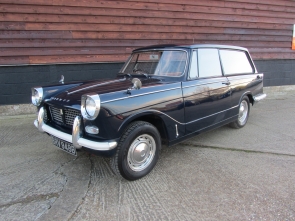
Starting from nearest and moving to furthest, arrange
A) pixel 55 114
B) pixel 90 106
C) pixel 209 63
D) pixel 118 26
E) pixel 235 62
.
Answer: pixel 90 106
pixel 55 114
pixel 209 63
pixel 235 62
pixel 118 26

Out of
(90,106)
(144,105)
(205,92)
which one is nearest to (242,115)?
(205,92)

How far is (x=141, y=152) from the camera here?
2898 mm

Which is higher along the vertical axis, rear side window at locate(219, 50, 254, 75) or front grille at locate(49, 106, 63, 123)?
rear side window at locate(219, 50, 254, 75)

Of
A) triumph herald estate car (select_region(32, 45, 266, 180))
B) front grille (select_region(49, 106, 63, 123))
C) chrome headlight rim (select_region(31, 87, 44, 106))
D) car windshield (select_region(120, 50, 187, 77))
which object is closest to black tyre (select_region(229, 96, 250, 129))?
triumph herald estate car (select_region(32, 45, 266, 180))

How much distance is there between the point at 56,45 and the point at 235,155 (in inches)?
190

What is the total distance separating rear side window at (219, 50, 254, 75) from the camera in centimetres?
416

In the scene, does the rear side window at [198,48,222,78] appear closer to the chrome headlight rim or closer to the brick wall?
the chrome headlight rim

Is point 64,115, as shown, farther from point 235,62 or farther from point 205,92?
point 235,62

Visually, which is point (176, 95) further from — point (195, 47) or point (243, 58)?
point (243, 58)

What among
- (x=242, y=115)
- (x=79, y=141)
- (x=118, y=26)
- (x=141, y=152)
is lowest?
(x=242, y=115)

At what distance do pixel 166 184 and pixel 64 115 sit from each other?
1.51 meters

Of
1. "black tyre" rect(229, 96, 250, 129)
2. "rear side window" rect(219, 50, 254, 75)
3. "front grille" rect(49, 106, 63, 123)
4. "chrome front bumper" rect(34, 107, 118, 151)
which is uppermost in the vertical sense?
"rear side window" rect(219, 50, 254, 75)

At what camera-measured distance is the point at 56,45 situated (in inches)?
227

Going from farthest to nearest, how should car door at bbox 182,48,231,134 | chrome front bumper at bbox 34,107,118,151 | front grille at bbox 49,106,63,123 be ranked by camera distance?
car door at bbox 182,48,231,134, front grille at bbox 49,106,63,123, chrome front bumper at bbox 34,107,118,151
